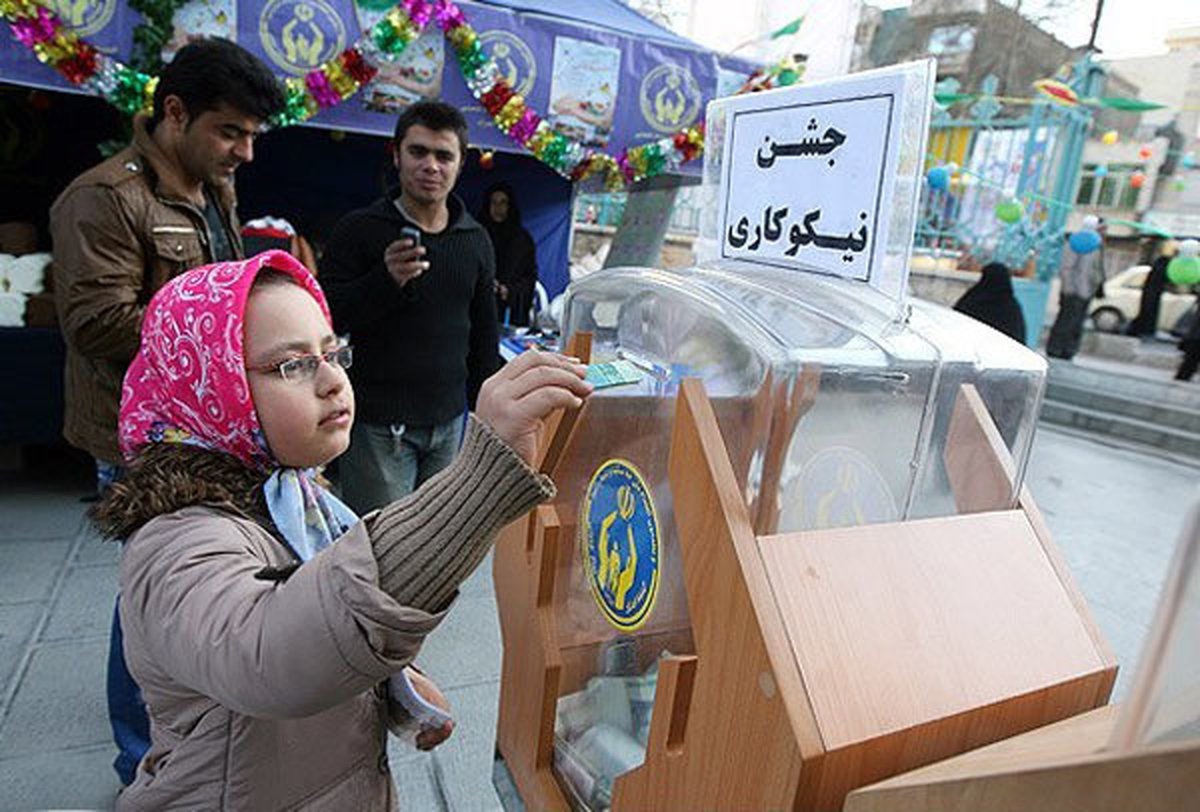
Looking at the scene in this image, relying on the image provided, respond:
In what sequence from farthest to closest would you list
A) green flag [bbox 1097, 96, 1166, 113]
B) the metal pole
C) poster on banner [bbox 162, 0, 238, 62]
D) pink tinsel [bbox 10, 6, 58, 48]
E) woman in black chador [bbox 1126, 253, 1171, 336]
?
1. woman in black chador [bbox 1126, 253, 1171, 336]
2. the metal pole
3. green flag [bbox 1097, 96, 1166, 113]
4. poster on banner [bbox 162, 0, 238, 62]
5. pink tinsel [bbox 10, 6, 58, 48]

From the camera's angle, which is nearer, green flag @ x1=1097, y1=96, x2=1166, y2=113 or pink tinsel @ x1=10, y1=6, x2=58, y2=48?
pink tinsel @ x1=10, y1=6, x2=58, y2=48

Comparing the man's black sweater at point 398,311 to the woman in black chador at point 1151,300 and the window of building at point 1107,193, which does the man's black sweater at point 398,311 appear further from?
the window of building at point 1107,193

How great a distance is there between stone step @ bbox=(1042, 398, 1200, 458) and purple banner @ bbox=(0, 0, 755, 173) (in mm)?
4959

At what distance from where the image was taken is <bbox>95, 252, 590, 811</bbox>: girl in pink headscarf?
70 cm

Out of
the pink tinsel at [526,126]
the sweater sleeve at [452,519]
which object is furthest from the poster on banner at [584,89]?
the sweater sleeve at [452,519]

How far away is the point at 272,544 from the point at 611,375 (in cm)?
48

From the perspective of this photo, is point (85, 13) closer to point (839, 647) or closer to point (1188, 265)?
point (839, 647)

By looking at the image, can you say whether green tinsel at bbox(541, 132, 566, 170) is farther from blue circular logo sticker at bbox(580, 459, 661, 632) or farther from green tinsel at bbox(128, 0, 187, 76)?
blue circular logo sticker at bbox(580, 459, 661, 632)

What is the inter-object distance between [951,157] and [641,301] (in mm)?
12256

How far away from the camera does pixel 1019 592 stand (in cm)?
85

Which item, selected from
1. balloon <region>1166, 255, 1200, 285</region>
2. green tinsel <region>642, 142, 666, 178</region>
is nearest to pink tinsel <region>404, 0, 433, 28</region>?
green tinsel <region>642, 142, 666, 178</region>

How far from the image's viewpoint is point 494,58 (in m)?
4.00

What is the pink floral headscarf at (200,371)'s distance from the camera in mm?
886

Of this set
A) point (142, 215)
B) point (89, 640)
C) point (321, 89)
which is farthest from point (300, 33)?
point (89, 640)
